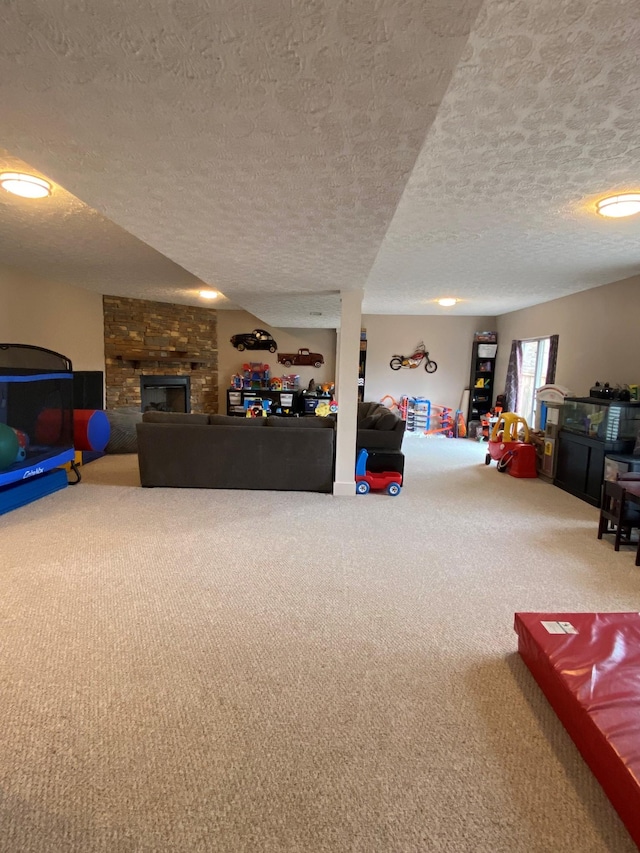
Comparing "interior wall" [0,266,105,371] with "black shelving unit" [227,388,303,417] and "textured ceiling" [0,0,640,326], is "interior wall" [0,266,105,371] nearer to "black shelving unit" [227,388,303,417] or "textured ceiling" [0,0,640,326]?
"textured ceiling" [0,0,640,326]

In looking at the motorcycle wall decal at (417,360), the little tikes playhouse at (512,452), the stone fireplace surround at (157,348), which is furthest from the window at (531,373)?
the stone fireplace surround at (157,348)

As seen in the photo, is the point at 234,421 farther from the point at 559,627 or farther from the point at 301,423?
the point at 559,627

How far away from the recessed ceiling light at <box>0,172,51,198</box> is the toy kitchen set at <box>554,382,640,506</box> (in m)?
5.31

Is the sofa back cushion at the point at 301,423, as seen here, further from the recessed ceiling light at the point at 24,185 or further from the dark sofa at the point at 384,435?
the recessed ceiling light at the point at 24,185

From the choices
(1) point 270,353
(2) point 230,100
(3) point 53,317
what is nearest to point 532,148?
(2) point 230,100

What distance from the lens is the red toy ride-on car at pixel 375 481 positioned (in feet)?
15.2

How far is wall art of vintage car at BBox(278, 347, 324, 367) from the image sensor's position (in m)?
9.07

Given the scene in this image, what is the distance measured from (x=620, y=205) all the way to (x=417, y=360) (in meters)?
6.14

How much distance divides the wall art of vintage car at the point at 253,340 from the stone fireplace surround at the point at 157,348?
461mm

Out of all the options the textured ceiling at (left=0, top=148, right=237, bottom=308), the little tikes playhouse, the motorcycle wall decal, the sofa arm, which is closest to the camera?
the textured ceiling at (left=0, top=148, right=237, bottom=308)

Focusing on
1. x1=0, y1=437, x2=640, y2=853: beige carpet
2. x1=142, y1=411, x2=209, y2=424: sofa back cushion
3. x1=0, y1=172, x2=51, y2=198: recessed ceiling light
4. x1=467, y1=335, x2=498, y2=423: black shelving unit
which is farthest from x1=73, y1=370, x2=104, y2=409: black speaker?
x1=467, y1=335, x2=498, y2=423: black shelving unit

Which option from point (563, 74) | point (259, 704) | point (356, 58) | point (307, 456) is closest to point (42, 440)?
point (307, 456)

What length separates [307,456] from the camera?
15.1 feet

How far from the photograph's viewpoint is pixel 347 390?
4551 millimetres
